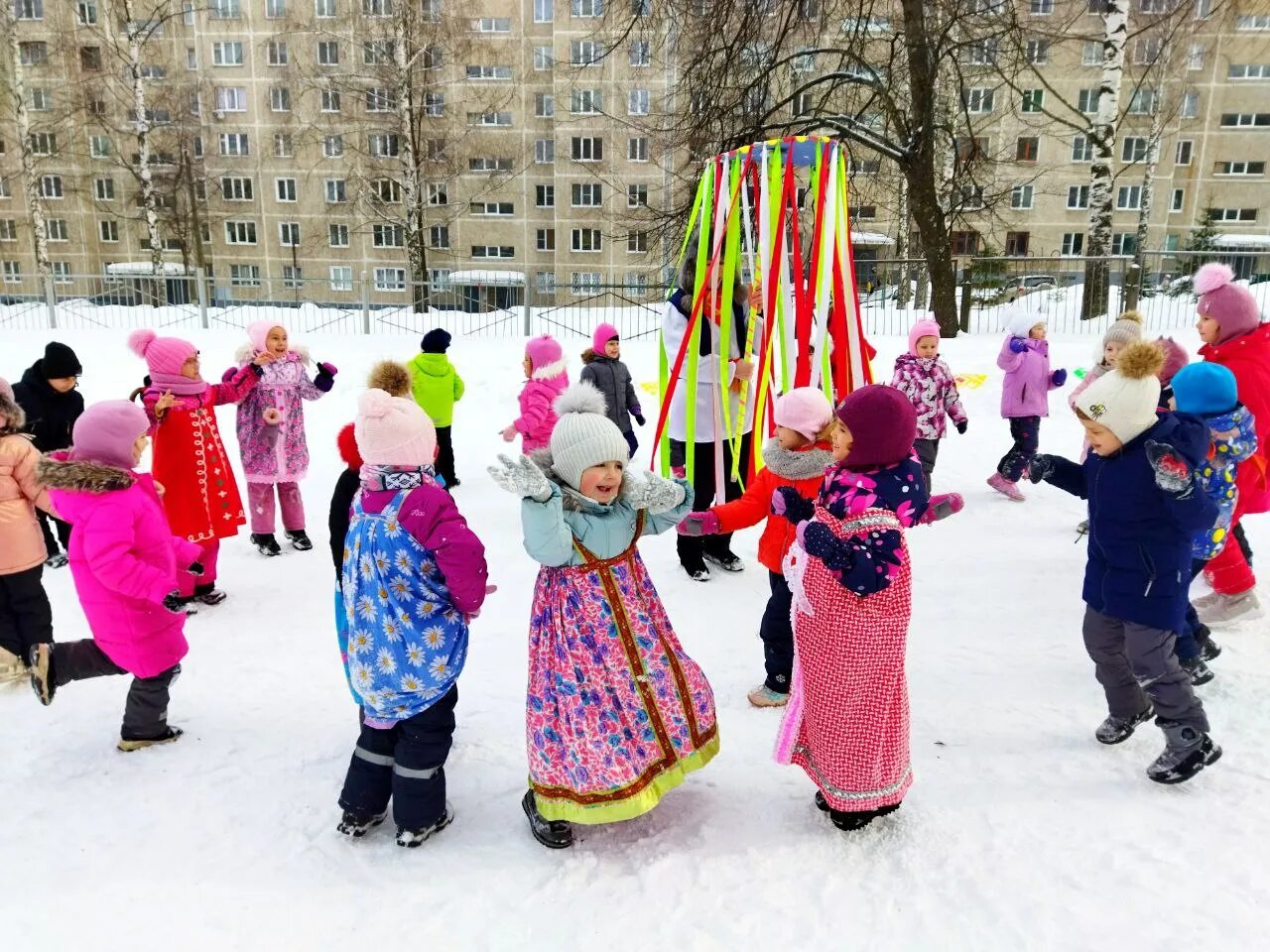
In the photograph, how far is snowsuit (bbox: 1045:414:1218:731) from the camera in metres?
2.73

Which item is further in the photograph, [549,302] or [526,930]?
[549,302]

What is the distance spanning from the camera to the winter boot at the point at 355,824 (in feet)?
8.86

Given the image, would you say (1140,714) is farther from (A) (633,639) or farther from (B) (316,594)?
(B) (316,594)

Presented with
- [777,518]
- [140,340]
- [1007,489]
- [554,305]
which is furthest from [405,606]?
[554,305]

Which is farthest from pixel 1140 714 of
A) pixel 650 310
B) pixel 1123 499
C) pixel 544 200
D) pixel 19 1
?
pixel 19 1

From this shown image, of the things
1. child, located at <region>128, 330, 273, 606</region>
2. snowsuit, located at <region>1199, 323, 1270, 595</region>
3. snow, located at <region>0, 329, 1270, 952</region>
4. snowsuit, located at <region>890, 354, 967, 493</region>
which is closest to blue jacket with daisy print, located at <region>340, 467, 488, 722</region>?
snow, located at <region>0, 329, 1270, 952</region>

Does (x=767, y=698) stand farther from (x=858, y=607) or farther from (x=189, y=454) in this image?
(x=189, y=454)

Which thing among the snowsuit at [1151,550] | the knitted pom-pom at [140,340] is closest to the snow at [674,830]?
the snowsuit at [1151,550]

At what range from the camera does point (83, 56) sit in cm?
2883

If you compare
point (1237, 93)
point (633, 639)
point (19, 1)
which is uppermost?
point (19, 1)

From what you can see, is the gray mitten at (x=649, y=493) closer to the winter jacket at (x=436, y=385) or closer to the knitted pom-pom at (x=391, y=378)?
the knitted pom-pom at (x=391, y=378)

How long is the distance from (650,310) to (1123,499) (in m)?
11.9

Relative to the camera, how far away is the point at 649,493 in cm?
257

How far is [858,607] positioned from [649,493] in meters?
0.72
